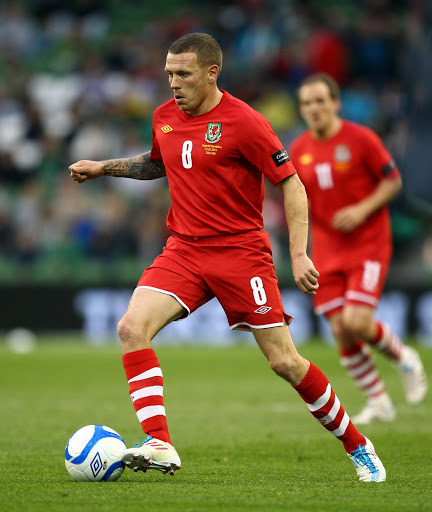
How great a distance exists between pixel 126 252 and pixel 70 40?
618cm

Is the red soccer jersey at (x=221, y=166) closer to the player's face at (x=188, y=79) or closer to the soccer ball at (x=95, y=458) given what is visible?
the player's face at (x=188, y=79)

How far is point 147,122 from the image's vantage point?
19.0m

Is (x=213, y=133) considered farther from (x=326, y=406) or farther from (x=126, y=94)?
(x=126, y=94)

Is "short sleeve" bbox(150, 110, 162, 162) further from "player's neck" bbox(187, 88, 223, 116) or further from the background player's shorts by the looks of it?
the background player's shorts

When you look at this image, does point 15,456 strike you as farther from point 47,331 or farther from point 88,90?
point 88,90

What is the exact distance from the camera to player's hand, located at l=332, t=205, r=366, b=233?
27.2ft

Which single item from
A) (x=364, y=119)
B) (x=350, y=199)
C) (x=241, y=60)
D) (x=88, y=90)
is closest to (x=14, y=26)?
(x=88, y=90)

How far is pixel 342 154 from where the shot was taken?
8.57 m

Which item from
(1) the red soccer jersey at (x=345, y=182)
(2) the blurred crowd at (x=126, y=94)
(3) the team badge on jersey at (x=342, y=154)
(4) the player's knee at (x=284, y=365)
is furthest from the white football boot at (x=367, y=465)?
(2) the blurred crowd at (x=126, y=94)

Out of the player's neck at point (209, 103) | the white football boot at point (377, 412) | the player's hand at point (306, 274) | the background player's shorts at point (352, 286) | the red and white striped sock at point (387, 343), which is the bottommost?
the white football boot at point (377, 412)

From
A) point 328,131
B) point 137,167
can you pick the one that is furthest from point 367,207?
point 137,167

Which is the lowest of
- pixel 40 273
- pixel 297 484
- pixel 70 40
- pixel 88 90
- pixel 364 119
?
pixel 297 484

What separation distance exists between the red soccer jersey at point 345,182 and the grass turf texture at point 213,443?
1.54m

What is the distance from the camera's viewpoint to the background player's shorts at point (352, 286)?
8.49m
